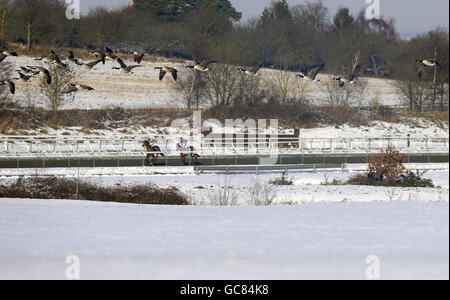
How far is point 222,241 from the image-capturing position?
12.6 metres

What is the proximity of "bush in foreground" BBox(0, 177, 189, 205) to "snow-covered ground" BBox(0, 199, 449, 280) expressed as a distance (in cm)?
454

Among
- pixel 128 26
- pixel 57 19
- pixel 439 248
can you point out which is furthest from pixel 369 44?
pixel 439 248

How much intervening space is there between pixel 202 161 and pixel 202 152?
2.20m

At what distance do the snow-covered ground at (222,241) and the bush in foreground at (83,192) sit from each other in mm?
4541

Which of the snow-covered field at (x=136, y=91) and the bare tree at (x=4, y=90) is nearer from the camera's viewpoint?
the bare tree at (x=4, y=90)

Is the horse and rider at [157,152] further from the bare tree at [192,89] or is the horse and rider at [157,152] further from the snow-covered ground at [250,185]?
the bare tree at [192,89]

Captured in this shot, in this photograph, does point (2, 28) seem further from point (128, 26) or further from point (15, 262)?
point (15, 262)

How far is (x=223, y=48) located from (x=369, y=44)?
26.6m

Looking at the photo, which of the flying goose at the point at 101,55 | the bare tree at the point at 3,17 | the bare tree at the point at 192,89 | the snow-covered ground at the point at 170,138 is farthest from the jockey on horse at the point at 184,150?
the bare tree at the point at 192,89

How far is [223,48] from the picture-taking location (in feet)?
147

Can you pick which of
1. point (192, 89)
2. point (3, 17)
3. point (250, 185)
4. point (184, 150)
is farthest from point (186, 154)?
point (192, 89)

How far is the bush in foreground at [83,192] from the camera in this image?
70.5 feet

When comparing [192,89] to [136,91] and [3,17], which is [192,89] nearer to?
[136,91]

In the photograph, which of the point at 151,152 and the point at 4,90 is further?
the point at 4,90
